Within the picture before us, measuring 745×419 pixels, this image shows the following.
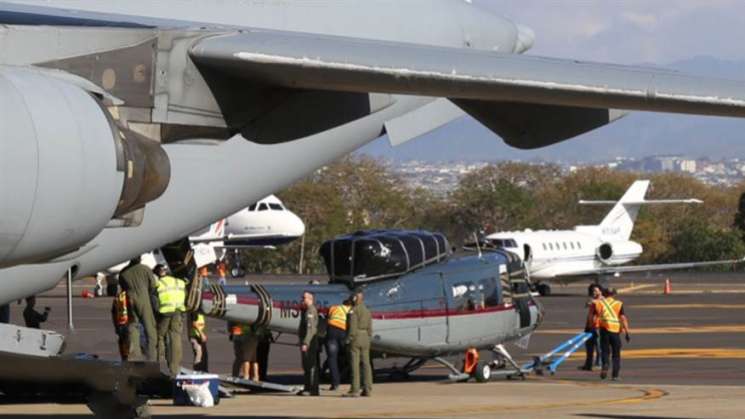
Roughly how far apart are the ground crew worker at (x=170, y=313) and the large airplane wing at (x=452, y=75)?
1153 cm

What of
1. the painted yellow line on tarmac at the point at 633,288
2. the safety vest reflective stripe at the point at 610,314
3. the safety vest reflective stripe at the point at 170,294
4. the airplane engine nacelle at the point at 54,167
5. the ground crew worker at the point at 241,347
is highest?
the airplane engine nacelle at the point at 54,167

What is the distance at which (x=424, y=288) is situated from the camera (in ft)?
87.2

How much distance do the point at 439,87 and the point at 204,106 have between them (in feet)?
4.92

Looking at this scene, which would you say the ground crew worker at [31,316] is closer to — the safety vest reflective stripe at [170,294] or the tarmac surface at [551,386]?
the tarmac surface at [551,386]

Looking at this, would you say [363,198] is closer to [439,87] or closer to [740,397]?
[740,397]

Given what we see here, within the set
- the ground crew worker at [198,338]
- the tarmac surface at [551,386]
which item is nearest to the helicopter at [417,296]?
the tarmac surface at [551,386]

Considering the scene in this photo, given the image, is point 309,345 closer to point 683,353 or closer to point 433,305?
point 433,305

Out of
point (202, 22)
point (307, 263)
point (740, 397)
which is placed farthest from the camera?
point (307, 263)

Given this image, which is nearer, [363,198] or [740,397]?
[740,397]

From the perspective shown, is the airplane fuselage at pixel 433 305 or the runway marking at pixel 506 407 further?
the airplane fuselage at pixel 433 305

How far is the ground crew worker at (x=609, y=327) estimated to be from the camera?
27466mm

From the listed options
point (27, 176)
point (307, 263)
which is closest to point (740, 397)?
point (27, 176)

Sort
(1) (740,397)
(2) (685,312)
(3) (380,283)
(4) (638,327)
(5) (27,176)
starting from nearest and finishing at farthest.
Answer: (5) (27,176) → (1) (740,397) → (3) (380,283) → (4) (638,327) → (2) (685,312)

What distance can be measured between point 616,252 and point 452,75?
189 ft
